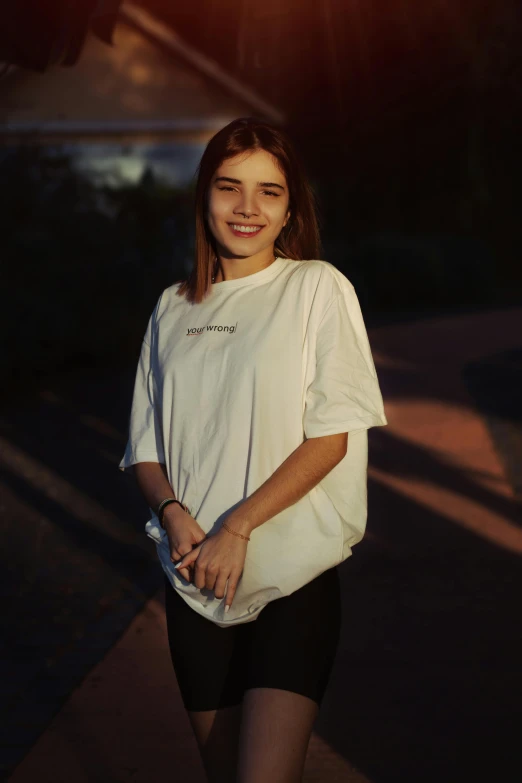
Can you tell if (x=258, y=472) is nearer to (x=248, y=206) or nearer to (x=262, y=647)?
(x=262, y=647)

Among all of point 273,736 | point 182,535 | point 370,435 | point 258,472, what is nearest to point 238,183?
point 258,472

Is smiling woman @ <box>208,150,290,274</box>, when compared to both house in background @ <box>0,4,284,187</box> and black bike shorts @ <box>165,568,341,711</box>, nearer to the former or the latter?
black bike shorts @ <box>165,568,341,711</box>

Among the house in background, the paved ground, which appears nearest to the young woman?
the paved ground

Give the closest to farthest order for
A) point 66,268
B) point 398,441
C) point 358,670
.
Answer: point 358,670, point 398,441, point 66,268

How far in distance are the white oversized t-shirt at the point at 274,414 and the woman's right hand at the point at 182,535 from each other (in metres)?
0.03

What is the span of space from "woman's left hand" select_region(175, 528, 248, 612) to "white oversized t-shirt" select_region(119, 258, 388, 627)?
0.14 feet

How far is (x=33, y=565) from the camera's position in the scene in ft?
21.9

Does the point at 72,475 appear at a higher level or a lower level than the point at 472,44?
lower

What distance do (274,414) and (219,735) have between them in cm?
77

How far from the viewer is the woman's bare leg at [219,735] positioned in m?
A: 2.71

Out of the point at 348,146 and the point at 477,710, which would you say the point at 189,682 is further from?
the point at 348,146

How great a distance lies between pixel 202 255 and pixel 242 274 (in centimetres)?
13

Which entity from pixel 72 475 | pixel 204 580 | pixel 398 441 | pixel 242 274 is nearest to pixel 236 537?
pixel 204 580

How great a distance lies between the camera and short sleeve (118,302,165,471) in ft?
9.50
